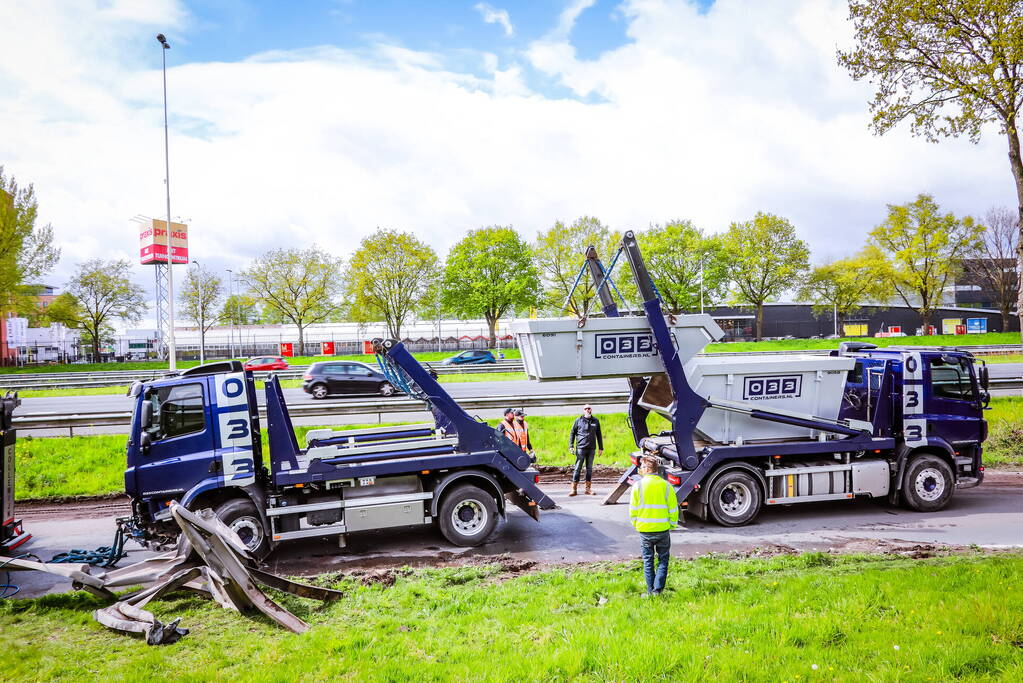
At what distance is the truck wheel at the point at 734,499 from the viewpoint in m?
9.32

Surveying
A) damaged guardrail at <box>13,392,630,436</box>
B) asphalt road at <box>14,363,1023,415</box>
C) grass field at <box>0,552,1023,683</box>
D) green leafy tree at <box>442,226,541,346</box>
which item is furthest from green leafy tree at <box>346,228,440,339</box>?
grass field at <box>0,552,1023,683</box>

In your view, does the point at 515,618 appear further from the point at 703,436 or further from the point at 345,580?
the point at 703,436

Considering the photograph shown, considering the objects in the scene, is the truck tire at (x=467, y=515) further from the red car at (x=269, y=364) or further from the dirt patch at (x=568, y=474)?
the red car at (x=269, y=364)

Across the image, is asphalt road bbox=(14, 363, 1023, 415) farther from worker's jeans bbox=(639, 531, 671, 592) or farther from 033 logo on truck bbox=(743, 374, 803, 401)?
worker's jeans bbox=(639, 531, 671, 592)

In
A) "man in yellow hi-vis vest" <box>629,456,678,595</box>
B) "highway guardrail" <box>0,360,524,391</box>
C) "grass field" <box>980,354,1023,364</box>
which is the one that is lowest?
"man in yellow hi-vis vest" <box>629,456,678,595</box>

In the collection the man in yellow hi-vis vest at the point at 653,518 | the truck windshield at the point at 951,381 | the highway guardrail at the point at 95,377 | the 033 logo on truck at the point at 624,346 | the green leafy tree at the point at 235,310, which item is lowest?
the man in yellow hi-vis vest at the point at 653,518

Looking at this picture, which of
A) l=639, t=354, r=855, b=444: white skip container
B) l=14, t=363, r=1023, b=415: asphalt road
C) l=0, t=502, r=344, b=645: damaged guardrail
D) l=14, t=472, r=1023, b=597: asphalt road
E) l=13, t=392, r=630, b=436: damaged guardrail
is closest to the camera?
l=0, t=502, r=344, b=645: damaged guardrail

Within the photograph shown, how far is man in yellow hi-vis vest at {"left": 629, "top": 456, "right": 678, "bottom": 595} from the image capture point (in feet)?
20.4

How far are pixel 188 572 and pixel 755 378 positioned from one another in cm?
800

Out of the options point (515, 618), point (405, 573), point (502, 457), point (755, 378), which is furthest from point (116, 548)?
point (755, 378)

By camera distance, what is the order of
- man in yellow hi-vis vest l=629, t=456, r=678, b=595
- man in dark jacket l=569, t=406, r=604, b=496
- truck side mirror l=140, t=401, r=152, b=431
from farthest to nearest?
man in dark jacket l=569, t=406, r=604, b=496, truck side mirror l=140, t=401, r=152, b=431, man in yellow hi-vis vest l=629, t=456, r=678, b=595

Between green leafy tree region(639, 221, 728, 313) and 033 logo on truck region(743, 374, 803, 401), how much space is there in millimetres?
42046

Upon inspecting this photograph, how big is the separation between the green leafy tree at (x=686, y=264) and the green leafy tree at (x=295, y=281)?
2729 centimetres

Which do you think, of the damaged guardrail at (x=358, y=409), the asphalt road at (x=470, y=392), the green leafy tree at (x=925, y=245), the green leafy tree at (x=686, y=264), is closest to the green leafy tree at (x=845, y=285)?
the green leafy tree at (x=925, y=245)
